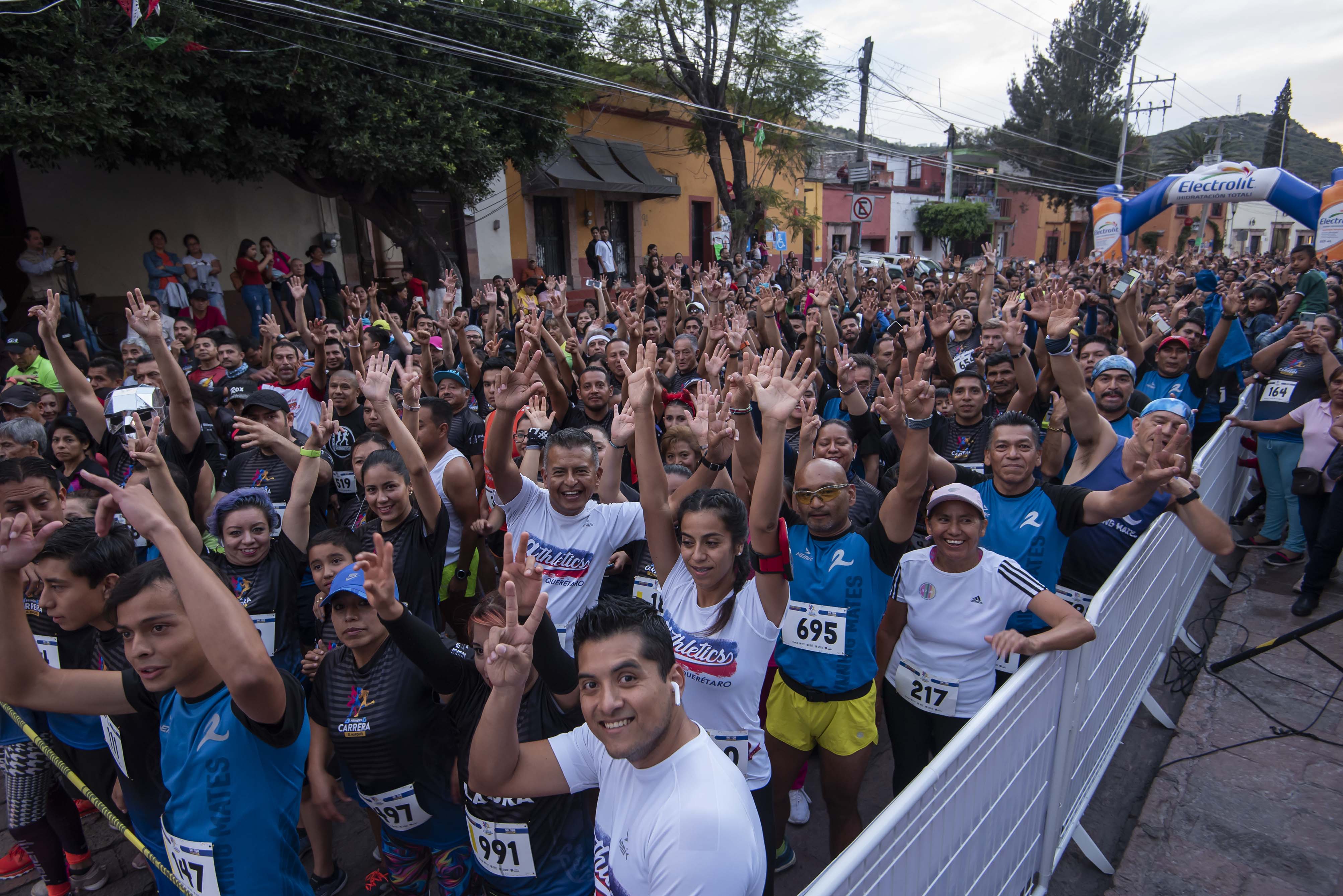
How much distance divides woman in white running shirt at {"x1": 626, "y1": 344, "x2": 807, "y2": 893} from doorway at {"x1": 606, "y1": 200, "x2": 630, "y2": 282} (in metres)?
19.4

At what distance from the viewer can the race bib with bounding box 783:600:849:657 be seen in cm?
295

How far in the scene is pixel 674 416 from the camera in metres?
4.83

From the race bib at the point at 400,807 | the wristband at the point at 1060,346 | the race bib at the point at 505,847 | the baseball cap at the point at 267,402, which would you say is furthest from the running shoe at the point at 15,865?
the wristband at the point at 1060,346

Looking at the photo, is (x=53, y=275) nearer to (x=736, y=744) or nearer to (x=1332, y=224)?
(x=736, y=744)

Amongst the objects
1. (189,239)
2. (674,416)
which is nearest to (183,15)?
(189,239)

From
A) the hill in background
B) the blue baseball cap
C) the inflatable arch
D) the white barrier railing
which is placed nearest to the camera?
the white barrier railing

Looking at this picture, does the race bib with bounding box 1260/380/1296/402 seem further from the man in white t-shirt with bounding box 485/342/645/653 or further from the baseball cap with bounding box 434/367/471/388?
the baseball cap with bounding box 434/367/471/388

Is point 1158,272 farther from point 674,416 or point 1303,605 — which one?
point 674,416

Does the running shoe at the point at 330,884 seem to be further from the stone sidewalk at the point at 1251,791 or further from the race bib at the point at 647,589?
the stone sidewalk at the point at 1251,791

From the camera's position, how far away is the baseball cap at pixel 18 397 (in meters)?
5.15

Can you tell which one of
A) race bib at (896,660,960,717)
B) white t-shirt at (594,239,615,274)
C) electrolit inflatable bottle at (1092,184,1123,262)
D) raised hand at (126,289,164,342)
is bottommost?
race bib at (896,660,960,717)

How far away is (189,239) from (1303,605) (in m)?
14.0

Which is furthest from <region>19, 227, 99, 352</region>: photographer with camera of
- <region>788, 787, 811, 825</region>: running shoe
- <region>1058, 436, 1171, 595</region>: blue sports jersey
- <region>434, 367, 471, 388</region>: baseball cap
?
<region>1058, 436, 1171, 595</region>: blue sports jersey

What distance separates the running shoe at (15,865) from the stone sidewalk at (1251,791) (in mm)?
4793
